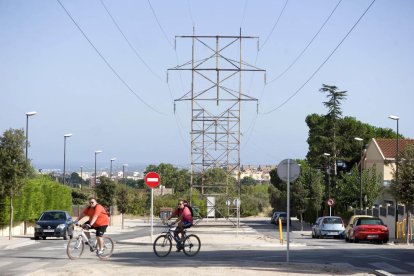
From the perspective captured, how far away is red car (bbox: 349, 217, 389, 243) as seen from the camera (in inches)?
1897

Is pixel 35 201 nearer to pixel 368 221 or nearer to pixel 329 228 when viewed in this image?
pixel 329 228

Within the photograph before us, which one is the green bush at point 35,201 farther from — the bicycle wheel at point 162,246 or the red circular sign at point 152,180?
the bicycle wheel at point 162,246

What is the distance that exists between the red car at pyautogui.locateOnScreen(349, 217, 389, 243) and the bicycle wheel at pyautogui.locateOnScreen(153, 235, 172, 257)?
21368 millimetres

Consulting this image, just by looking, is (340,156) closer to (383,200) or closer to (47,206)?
(383,200)

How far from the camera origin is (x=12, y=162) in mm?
43938

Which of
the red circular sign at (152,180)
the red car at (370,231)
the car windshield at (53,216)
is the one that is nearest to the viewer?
the red circular sign at (152,180)

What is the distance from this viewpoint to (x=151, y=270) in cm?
2250

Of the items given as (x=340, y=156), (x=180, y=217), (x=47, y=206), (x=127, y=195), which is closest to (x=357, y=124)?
(x=340, y=156)

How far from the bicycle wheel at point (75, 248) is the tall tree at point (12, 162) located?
16.9m

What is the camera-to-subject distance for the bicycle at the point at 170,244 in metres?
29.1

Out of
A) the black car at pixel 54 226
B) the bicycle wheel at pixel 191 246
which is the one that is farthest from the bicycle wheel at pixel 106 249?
the black car at pixel 54 226

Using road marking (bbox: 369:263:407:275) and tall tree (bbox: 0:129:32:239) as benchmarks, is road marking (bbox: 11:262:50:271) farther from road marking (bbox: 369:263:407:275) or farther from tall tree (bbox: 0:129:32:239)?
tall tree (bbox: 0:129:32:239)

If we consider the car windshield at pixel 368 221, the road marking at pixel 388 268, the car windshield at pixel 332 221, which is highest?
the car windshield at pixel 368 221

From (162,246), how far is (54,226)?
1864 centimetres
